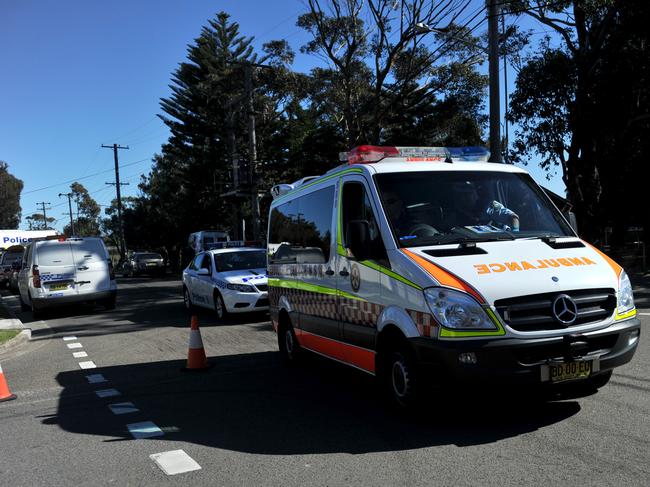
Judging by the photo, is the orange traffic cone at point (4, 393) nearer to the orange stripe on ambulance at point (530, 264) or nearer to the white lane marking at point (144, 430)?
the white lane marking at point (144, 430)

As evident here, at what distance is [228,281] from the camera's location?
13.0 m

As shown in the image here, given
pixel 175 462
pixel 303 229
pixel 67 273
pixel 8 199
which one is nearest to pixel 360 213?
pixel 303 229

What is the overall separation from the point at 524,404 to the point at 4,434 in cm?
466

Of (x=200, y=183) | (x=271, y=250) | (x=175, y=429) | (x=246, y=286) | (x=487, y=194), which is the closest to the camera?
(x=175, y=429)

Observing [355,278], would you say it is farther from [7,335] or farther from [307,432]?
[7,335]

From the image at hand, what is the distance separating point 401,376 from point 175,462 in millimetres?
1902

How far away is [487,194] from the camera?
19.5 feet

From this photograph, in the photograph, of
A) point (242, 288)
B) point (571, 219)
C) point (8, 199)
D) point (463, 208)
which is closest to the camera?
→ point (463, 208)

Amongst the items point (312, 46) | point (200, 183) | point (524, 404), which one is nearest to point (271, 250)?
point (524, 404)

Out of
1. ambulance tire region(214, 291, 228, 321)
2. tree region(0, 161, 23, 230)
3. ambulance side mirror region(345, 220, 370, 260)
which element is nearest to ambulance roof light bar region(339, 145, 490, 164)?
ambulance side mirror region(345, 220, 370, 260)

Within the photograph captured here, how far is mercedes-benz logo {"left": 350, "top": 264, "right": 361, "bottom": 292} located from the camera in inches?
233

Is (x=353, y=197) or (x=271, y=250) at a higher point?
(x=353, y=197)

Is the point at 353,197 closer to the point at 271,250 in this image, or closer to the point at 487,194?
the point at 487,194

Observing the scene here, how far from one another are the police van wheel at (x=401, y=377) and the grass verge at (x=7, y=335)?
27.3ft
